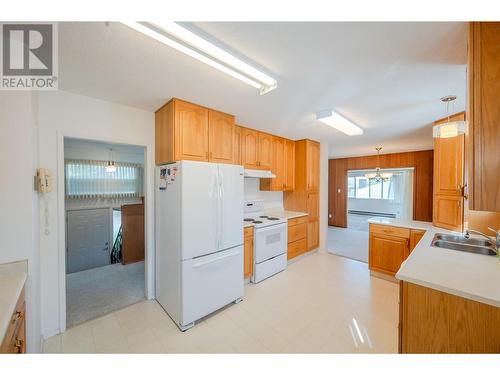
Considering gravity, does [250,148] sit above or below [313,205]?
above

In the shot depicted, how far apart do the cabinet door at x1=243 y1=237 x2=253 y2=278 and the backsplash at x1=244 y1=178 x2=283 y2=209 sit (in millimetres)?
947

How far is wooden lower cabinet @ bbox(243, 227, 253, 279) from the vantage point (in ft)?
8.95

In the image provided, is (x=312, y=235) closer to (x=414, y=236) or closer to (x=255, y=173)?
(x=414, y=236)

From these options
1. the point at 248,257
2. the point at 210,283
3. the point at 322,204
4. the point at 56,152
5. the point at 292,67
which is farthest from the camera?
the point at 322,204

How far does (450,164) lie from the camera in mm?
2398

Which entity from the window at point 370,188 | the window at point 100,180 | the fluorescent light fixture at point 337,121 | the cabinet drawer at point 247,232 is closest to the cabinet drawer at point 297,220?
the cabinet drawer at point 247,232

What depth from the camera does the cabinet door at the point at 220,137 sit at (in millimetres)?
2297

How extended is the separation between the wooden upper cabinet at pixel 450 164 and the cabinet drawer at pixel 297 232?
202 centimetres

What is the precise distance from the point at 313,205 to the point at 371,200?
7.06 m

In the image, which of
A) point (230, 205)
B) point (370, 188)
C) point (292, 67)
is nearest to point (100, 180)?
point (230, 205)

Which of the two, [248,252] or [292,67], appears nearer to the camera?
[292,67]

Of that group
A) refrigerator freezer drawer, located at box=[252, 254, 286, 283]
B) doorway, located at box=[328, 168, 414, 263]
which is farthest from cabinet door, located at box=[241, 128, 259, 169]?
doorway, located at box=[328, 168, 414, 263]

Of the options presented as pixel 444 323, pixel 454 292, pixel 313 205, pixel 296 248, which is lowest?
pixel 296 248

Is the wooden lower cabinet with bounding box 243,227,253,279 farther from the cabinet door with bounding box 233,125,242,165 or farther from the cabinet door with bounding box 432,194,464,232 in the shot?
the cabinet door with bounding box 432,194,464,232
